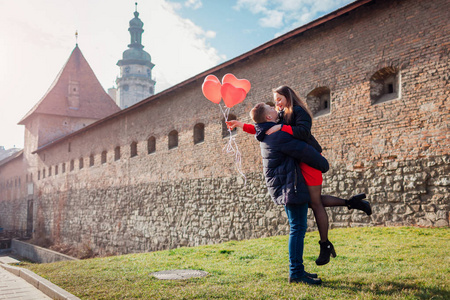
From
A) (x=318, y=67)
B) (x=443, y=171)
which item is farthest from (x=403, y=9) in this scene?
(x=443, y=171)

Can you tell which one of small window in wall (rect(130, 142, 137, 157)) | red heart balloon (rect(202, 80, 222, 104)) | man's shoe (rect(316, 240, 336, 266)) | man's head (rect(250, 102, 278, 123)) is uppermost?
small window in wall (rect(130, 142, 137, 157))

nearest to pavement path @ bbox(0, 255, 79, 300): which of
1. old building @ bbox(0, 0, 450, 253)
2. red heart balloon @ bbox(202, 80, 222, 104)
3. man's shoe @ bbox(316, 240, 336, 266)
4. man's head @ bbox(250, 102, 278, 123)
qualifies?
man's shoe @ bbox(316, 240, 336, 266)

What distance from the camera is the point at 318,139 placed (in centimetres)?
913

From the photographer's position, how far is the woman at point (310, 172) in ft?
11.8

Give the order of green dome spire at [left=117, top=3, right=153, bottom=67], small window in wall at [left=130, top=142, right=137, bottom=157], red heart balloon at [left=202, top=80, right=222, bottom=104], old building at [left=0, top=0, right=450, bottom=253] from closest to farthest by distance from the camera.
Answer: red heart balloon at [left=202, top=80, right=222, bottom=104], old building at [left=0, top=0, right=450, bottom=253], small window in wall at [left=130, top=142, right=137, bottom=157], green dome spire at [left=117, top=3, right=153, bottom=67]

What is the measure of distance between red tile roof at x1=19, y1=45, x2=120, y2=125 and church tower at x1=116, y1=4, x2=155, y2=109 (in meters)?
27.6

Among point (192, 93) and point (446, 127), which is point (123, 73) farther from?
point (446, 127)

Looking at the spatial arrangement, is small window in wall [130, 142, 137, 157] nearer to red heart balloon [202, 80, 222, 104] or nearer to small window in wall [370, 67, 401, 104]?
small window in wall [370, 67, 401, 104]

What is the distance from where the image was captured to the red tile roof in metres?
30.2

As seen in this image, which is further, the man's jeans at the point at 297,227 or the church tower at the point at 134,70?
the church tower at the point at 134,70

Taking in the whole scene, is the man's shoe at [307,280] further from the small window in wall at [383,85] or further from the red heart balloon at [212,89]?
the small window in wall at [383,85]

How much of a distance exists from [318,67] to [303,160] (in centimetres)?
631

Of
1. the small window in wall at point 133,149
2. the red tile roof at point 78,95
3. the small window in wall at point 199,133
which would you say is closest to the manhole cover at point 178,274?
the small window in wall at point 199,133

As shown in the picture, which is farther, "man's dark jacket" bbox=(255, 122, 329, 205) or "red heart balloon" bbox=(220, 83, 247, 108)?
"red heart balloon" bbox=(220, 83, 247, 108)
